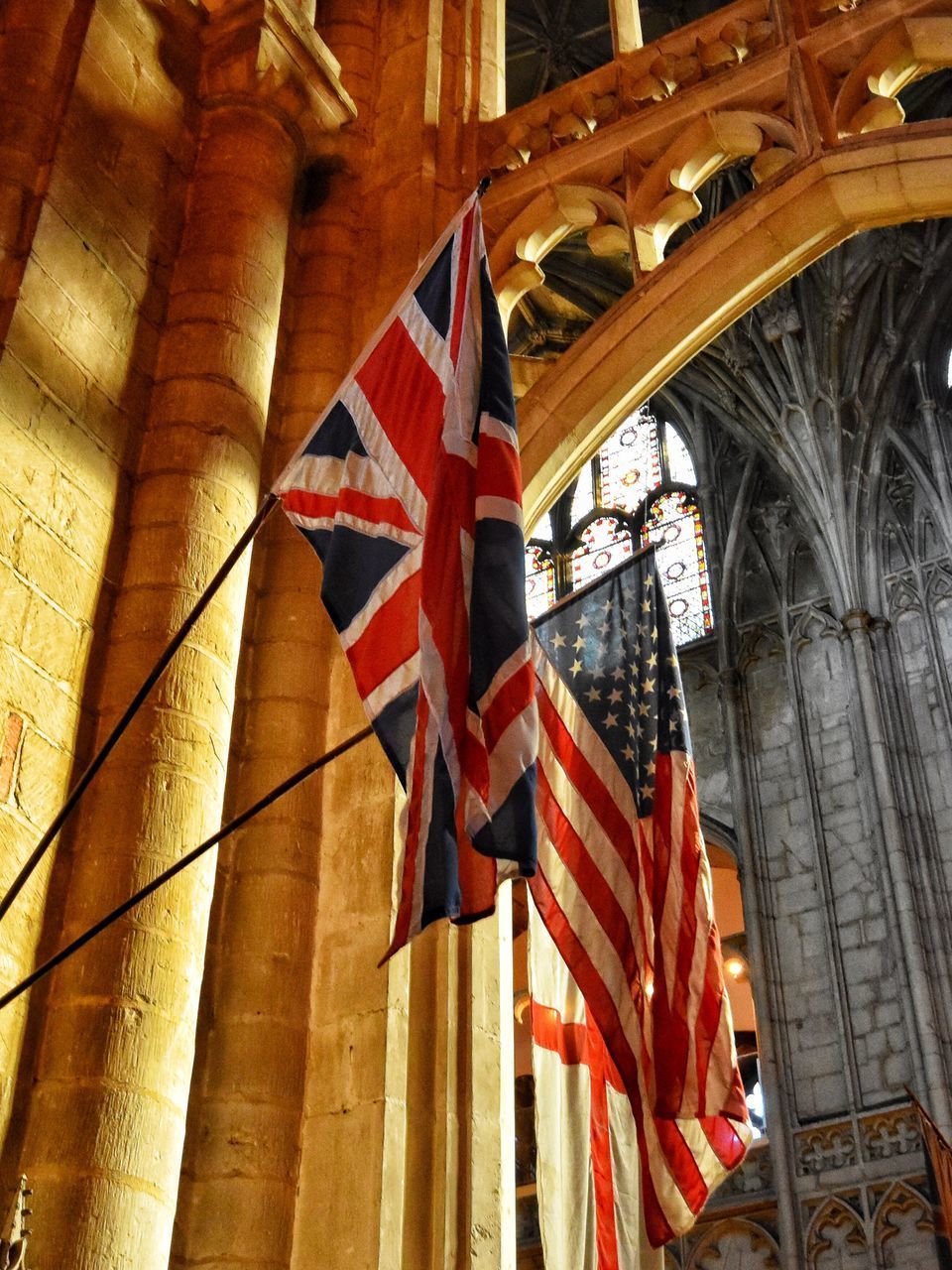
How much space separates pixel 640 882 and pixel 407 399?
1763 millimetres

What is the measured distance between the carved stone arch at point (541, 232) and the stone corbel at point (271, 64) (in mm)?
940

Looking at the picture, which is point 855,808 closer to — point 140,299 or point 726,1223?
point 726,1223

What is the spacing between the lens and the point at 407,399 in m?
4.77

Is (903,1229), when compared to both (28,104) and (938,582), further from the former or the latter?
→ (28,104)

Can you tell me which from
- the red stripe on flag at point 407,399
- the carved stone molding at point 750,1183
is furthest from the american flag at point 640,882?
the carved stone molding at point 750,1183

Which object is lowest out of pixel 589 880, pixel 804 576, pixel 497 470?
pixel 589 880

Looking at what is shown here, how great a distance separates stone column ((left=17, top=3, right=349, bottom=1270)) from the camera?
4.32 metres

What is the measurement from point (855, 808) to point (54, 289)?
12.9 meters

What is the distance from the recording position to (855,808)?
17016mm

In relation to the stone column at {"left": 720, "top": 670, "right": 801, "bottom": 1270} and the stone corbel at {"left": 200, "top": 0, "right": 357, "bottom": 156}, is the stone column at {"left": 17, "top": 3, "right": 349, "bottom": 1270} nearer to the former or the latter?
the stone corbel at {"left": 200, "top": 0, "right": 357, "bottom": 156}

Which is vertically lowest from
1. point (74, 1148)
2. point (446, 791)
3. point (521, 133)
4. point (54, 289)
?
point (74, 1148)

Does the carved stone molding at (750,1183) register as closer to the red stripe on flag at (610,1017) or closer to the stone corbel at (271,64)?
the red stripe on flag at (610,1017)

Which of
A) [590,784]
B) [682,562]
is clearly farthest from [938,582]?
[590,784]

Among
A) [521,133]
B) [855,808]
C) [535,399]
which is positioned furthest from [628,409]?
[855,808]
